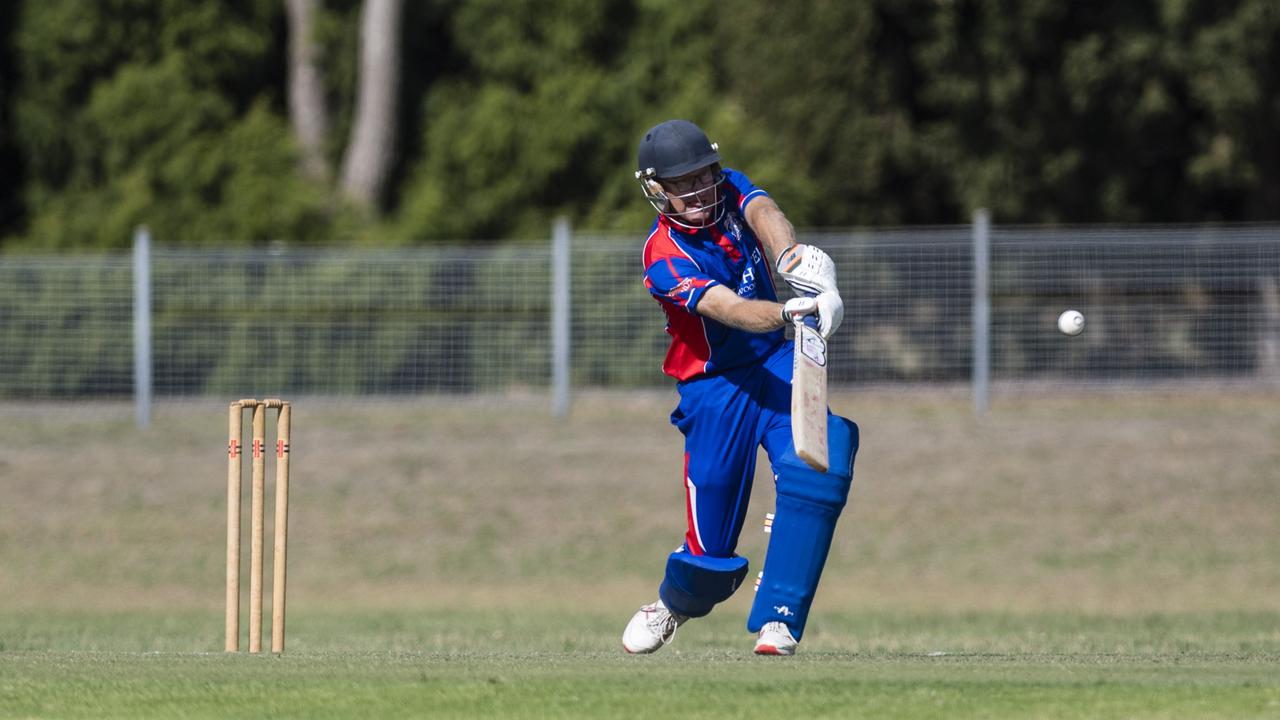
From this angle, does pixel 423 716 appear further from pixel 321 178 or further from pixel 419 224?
pixel 321 178

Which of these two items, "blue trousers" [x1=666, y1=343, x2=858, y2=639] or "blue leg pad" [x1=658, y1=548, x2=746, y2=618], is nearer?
"blue trousers" [x1=666, y1=343, x2=858, y2=639]

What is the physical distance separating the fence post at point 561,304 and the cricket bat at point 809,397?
8557 mm

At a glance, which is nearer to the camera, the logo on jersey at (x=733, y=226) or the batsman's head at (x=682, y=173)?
the batsman's head at (x=682, y=173)

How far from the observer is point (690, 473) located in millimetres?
6516

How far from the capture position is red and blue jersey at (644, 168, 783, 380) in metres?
6.35

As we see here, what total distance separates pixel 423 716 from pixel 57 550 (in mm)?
8736

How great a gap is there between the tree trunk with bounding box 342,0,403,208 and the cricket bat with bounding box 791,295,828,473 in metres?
13.0

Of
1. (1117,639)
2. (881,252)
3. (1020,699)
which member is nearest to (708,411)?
(1020,699)

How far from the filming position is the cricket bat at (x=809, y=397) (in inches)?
233

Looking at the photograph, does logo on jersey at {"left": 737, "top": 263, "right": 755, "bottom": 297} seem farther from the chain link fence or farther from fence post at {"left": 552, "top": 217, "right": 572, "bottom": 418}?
fence post at {"left": 552, "top": 217, "right": 572, "bottom": 418}

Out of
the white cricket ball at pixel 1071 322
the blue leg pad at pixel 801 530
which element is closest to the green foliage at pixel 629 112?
the white cricket ball at pixel 1071 322

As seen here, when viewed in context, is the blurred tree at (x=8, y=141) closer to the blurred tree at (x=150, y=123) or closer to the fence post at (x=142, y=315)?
the blurred tree at (x=150, y=123)

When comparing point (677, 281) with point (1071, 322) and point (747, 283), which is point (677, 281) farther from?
point (1071, 322)

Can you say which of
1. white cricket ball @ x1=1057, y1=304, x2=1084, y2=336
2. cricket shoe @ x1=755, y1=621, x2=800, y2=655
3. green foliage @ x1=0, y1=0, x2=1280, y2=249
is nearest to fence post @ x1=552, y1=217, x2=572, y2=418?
green foliage @ x1=0, y1=0, x2=1280, y2=249
